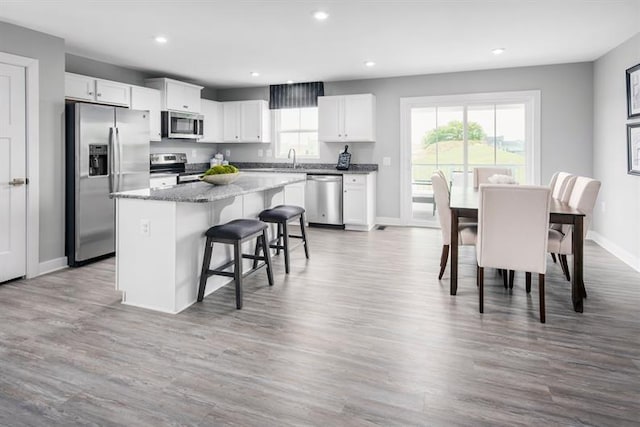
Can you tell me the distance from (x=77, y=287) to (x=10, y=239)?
0.84 metres

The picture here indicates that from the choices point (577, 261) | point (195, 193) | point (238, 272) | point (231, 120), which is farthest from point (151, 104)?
point (577, 261)

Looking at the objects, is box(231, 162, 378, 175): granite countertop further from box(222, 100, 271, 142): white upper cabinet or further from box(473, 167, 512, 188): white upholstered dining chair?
box(473, 167, 512, 188): white upholstered dining chair

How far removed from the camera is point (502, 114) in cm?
617

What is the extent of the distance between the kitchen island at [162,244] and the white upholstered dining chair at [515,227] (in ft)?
6.08

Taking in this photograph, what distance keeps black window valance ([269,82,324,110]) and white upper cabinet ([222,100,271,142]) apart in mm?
215

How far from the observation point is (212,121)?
7.35 meters

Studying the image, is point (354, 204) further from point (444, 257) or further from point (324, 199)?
point (444, 257)

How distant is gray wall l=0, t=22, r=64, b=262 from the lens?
4070 millimetres

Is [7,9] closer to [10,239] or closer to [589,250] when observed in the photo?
[10,239]

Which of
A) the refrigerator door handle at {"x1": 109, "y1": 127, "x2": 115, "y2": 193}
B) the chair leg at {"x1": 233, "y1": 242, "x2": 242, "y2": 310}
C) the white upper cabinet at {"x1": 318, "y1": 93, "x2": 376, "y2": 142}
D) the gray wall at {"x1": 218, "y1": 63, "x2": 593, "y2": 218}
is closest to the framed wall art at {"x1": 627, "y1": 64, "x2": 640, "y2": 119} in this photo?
the gray wall at {"x1": 218, "y1": 63, "x2": 593, "y2": 218}

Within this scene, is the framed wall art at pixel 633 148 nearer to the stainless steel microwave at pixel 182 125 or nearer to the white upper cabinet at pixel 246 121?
the white upper cabinet at pixel 246 121

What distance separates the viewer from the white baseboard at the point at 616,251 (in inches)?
169

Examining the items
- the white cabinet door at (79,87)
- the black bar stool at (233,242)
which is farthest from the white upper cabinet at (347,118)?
the black bar stool at (233,242)

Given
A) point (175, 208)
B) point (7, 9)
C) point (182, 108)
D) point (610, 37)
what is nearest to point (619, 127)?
point (610, 37)
